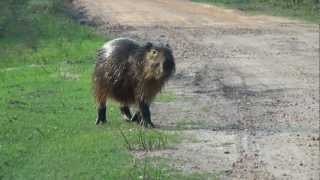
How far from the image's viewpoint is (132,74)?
11.6 m

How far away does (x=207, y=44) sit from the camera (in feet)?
70.6

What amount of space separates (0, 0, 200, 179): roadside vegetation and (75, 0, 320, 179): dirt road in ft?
1.77

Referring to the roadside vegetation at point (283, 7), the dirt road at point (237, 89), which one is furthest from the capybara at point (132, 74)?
the roadside vegetation at point (283, 7)

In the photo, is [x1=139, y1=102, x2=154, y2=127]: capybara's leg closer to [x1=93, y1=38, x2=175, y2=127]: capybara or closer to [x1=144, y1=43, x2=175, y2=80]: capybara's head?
[x1=93, y1=38, x2=175, y2=127]: capybara

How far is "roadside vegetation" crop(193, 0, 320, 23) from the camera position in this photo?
88.2ft

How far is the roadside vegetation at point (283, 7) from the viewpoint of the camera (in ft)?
88.2

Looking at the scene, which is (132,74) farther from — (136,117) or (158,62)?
(136,117)

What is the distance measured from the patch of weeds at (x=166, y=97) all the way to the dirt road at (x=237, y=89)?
166 mm

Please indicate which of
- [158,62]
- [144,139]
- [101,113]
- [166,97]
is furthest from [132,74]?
[166,97]

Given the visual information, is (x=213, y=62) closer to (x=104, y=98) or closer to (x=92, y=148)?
(x=104, y=98)

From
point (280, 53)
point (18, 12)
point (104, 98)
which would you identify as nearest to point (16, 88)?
point (104, 98)

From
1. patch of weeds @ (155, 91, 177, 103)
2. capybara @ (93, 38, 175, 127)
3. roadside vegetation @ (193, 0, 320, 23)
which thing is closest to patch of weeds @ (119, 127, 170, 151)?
capybara @ (93, 38, 175, 127)

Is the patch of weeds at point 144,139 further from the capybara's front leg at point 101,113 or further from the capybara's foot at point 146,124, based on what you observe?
the capybara's front leg at point 101,113

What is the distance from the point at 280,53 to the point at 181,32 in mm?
4606
